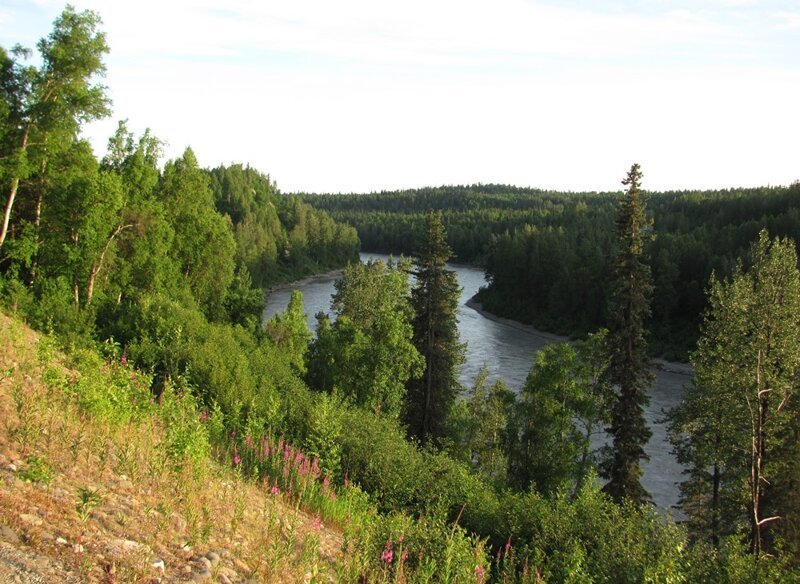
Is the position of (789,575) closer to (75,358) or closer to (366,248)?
(75,358)

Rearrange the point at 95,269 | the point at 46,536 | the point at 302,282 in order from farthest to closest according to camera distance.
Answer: the point at 302,282 → the point at 95,269 → the point at 46,536

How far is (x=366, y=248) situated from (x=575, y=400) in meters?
161

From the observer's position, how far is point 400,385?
2747 cm

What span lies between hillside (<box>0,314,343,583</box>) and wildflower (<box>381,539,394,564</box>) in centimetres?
57

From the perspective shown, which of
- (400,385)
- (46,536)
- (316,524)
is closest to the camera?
(46,536)

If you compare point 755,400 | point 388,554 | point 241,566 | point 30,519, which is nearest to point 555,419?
point 755,400

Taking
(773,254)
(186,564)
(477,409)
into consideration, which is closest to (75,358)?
(186,564)

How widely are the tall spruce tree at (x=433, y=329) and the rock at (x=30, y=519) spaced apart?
25.6 metres

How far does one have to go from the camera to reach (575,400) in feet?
88.5

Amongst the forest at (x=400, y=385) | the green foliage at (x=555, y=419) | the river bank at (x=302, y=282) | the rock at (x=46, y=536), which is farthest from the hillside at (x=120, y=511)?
the river bank at (x=302, y=282)

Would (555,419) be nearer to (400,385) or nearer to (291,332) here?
(400,385)

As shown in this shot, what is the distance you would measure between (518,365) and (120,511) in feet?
159

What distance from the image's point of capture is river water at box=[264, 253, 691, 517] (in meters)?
30.5

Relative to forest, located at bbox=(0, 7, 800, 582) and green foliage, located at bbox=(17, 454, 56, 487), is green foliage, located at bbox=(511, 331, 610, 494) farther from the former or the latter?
green foliage, located at bbox=(17, 454, 56, 487)
